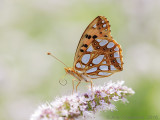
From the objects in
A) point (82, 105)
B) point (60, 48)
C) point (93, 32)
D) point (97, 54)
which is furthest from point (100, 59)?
point (60, 48)

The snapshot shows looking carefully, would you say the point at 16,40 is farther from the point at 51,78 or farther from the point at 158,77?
the point at 158,77

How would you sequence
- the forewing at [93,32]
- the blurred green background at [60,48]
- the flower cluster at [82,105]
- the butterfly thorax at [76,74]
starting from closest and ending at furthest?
the flower cluster at [82,105] → the butterfly thorax at [76,74] → the forewing at [93,32] → the blurred green background at [60,48]

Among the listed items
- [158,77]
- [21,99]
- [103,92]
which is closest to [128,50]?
[158,77]

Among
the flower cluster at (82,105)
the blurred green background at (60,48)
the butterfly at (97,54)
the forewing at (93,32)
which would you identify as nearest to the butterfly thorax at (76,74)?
the butterfly at (97,54)

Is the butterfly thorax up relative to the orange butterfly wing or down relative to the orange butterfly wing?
down

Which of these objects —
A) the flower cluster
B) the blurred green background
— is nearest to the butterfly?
the flower cluster

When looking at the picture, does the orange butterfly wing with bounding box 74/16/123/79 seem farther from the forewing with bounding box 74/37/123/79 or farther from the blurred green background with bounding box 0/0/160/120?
the blurred green background with bounding box 0/0/160/120

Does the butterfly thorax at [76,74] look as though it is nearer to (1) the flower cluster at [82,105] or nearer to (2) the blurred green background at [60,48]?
(1) the flower cluster at [82,105]
